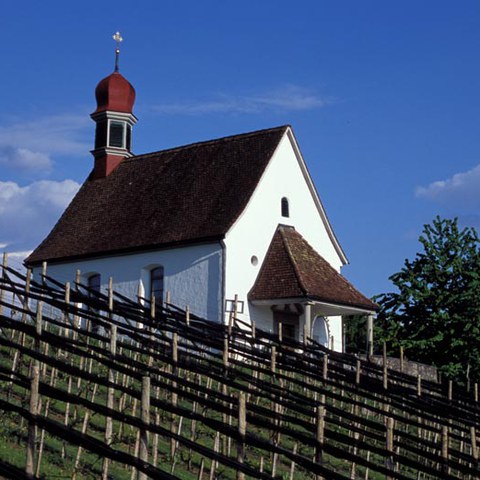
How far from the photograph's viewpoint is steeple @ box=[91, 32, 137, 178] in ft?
124

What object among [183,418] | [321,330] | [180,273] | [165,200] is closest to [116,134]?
[165,200]

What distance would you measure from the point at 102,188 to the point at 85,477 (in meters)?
24.5

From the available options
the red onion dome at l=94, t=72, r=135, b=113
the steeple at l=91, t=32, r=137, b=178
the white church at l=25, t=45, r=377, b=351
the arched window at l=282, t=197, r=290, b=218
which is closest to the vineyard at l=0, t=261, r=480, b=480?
the white church at l=25, t=45, r=377, b=351

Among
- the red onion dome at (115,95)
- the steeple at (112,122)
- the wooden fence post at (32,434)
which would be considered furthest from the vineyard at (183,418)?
the red onion dome at (115,95)

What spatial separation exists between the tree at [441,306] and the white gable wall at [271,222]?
121 inches

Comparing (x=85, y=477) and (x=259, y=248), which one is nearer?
(x=85, y=477)

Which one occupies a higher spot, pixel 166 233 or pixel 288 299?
pixel 166 233

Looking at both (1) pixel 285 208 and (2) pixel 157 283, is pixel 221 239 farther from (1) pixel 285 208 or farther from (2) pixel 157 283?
(1) pixel 285 208

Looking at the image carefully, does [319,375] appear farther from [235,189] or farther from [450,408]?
[235,189]

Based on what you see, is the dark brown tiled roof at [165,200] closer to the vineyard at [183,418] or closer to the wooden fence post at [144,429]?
the vineyard at [183,418]

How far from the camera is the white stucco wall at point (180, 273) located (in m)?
29.8

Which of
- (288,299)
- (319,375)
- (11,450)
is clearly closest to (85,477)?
(11,450)

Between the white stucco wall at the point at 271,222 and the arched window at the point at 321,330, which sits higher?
the white stucco wall at the point at 271,222

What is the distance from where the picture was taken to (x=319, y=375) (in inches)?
856
